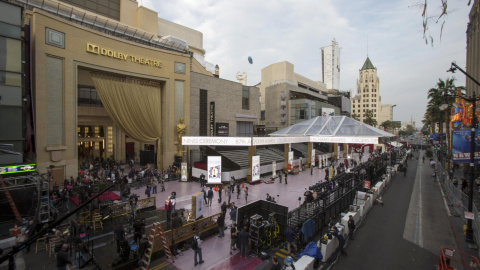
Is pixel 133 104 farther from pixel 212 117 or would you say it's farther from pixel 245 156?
pixel 245 156

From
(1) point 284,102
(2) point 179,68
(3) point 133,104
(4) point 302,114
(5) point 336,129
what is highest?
(2) point 179,68

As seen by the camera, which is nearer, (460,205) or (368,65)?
(460,205)

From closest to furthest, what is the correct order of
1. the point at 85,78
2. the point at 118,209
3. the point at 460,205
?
the point at 118,209 < the point at 460,205 < the point at 85,78

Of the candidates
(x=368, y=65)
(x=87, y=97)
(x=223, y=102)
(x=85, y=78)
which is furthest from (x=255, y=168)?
(x=368, y=65)

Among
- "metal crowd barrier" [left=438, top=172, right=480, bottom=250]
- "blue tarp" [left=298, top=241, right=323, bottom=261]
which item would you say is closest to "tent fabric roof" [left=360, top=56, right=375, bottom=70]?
"metal crowd barrier" [left=438, top=172, right=480, bottom=250]

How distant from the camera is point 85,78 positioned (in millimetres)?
32969

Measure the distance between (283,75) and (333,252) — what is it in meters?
57.2

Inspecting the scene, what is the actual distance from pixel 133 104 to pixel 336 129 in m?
29.5

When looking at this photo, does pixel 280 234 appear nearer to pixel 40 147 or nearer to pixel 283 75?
pixel 40 147

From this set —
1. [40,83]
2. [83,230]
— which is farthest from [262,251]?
[40,83]

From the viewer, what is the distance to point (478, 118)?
20.3 metres

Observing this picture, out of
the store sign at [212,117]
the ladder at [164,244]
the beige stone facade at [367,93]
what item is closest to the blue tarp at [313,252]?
the ladder at [164,244]

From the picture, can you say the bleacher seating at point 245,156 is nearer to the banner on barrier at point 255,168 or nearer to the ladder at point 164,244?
the banner on barrier at point 255,168

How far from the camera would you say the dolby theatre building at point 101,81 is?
22.4 metres
